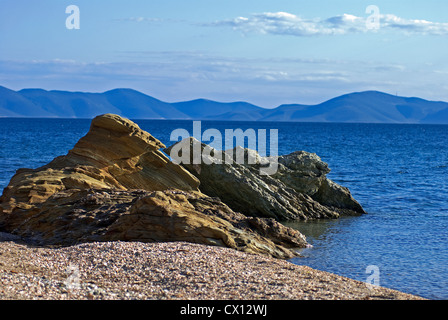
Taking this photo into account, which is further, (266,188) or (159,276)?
(266,188)

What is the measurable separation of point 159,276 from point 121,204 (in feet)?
18.2

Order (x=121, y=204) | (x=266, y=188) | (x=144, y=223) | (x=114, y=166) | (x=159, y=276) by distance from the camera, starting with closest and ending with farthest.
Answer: (x=159, y=276) < (x=144, y=223) < (x=121, y=204) < (x=114, y=166) < (x=266, y=188)

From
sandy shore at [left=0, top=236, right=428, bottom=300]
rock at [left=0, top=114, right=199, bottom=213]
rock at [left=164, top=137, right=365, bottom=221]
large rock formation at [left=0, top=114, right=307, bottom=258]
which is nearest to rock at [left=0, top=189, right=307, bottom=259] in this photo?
large rock formation at [left=0, top=114, right=307, bottom=258]

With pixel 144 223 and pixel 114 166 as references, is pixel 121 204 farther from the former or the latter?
pixel 114 166

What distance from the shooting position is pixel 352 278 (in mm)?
Result: 14672

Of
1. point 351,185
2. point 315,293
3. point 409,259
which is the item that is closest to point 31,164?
point 351,185

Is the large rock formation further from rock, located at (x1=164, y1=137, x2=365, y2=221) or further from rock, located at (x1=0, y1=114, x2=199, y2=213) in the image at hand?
rock, located at (x1=164, y1=137, x2=365, y2=221)

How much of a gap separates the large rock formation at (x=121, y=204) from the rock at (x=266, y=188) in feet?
5.61

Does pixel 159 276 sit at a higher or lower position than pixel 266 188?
lower

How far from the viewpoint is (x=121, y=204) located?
17297mm

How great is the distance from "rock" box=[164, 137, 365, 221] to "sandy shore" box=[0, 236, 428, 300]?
8795 millimetres

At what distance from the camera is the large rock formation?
1571 centimetres

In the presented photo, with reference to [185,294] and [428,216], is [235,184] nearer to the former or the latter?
[428,216]

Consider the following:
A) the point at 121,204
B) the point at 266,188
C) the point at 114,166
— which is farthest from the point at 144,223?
the point at 266,188
